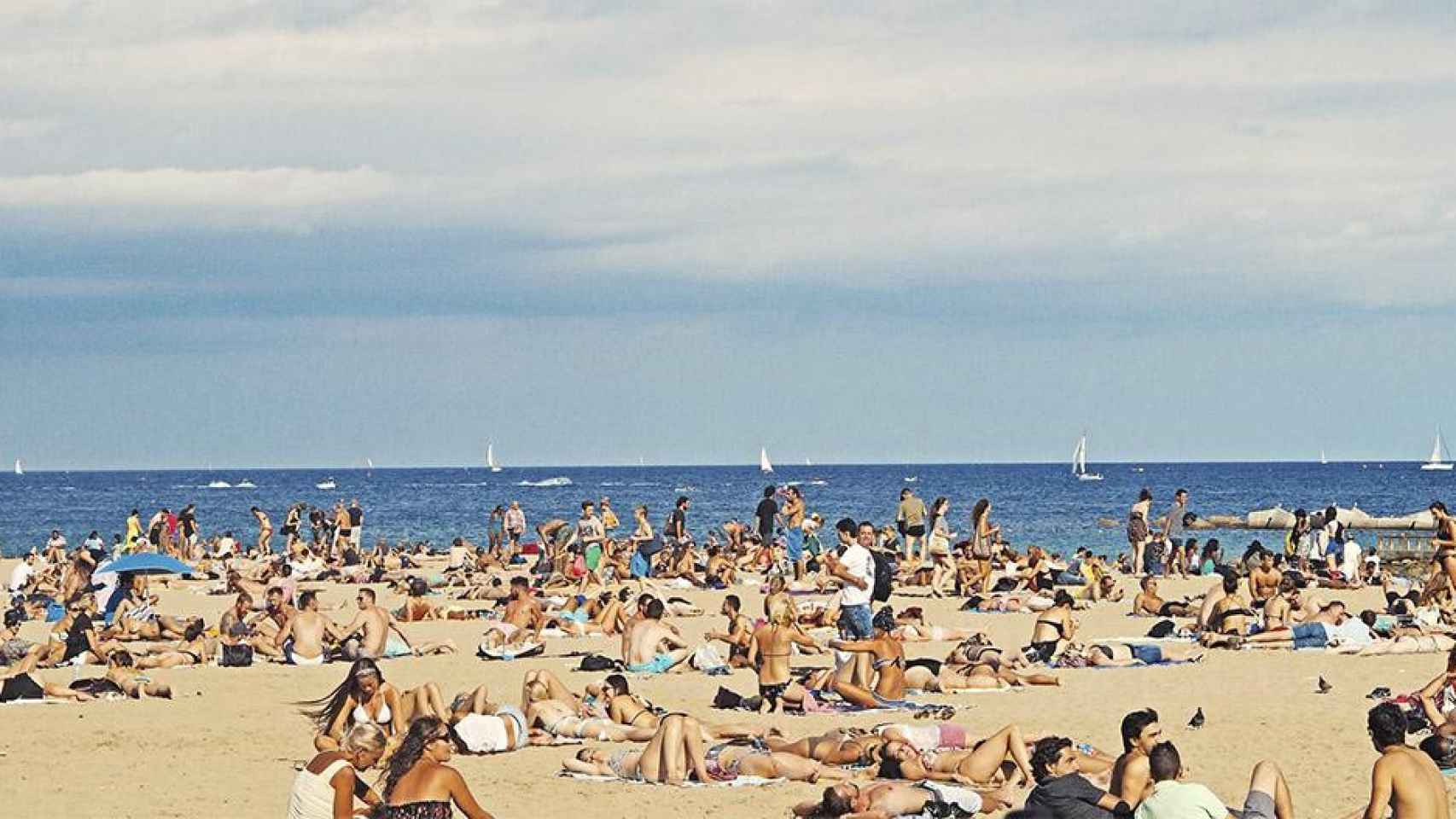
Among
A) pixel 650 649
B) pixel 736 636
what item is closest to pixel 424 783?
pixel 650 649

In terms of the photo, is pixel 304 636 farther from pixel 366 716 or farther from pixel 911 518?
pixel 911 518

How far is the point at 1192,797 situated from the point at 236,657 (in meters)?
12.8

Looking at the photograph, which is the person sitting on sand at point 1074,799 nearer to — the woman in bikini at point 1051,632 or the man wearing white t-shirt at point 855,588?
the man wearing white t-shirt at point 855,588

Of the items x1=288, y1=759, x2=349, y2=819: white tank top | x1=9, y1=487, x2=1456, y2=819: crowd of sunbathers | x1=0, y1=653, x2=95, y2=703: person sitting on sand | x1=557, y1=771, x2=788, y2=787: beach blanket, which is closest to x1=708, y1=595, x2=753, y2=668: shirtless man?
x1=9, y1=487, x2=1456, y2=819: crowd of sunbathers

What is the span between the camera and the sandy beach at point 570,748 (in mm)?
12242

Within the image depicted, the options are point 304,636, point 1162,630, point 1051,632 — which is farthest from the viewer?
point 1162,630

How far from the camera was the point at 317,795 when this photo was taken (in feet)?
31.6

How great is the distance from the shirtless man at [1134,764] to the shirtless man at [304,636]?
1116 cm

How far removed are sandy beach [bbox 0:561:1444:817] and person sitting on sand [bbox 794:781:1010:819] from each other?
0.58 meters

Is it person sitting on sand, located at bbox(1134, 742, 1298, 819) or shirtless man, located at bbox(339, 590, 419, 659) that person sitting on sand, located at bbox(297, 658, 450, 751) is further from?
shirtless man, located at bbox(339, 590, 419, 659)

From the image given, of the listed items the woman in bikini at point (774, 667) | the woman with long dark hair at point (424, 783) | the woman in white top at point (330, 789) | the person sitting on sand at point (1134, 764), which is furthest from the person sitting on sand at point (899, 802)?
the woman in bikini at point (774, 667)

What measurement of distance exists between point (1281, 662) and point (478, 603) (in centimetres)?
1280

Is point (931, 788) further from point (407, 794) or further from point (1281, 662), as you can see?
point (1281, 662)

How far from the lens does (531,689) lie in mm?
14992
